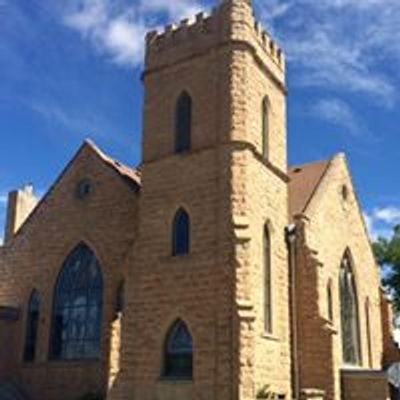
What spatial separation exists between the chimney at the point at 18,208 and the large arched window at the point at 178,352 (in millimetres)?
11349

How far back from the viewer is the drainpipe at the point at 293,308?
73.8 ft

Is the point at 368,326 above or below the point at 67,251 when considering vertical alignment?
below

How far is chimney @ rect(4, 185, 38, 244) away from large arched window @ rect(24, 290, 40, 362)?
3.24 metres

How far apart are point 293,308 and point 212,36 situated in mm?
9603

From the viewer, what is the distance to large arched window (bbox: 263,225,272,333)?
21922mm

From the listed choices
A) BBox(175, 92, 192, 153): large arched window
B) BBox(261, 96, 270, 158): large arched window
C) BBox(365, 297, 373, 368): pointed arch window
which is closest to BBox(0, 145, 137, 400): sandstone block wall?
BBox(175, 92, 192, 153): large arched window

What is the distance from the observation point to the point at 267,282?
22.4 meters

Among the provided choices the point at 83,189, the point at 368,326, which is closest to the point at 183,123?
the point at 83,189

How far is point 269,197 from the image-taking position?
23.8 metres

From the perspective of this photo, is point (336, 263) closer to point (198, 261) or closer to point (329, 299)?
point (329, 299)

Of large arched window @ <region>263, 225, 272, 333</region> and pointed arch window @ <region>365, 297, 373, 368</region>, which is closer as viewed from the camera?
large arched window @ <region>263, 225, 272, 333</region>

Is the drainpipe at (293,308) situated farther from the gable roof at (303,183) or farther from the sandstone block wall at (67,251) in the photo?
the sandstone block wall at (67,251)

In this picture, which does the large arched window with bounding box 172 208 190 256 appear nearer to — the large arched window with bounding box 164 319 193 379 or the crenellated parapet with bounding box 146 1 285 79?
the large arched window with bounding box 164 319 193 379

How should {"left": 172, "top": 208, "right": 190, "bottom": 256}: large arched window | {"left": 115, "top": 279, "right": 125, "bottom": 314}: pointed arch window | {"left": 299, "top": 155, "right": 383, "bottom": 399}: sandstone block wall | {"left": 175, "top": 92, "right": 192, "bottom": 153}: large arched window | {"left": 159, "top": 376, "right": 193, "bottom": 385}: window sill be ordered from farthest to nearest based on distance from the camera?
{"left": 115, "top": 279, "right": 125, "bottom": 314}: pointed arch window, {"left": 175, "top": 92, "right": 192, "bottom": 153}: large arched window, {"left": 299, "top": 155, "right": 383, "bottom": 399}: sandstone block wall, {"left": 172, "top": 208, "right": 190, "bottom": 256}: large arched window, {"left": 159, "top": 376, "right": 193, "bottom": 385}: window sill
